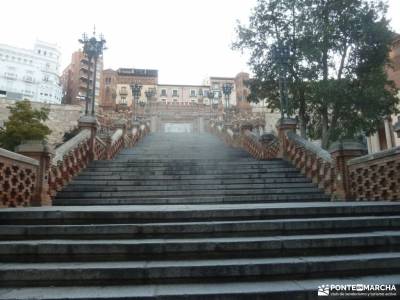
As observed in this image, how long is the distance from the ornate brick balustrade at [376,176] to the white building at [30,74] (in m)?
84.9

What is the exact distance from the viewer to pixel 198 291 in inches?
138

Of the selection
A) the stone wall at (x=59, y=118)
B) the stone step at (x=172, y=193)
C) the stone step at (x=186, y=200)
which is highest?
the stone wall at (x=59, y=118)

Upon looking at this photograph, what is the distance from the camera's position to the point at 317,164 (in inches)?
374

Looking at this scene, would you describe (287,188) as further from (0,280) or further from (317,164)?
(0,280)

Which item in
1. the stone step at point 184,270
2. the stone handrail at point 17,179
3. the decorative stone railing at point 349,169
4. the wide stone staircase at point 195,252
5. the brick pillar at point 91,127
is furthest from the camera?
the brick pillar at point 91,127

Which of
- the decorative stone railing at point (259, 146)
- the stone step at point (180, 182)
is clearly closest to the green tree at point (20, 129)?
the decorative stone railing at point (259, 146)

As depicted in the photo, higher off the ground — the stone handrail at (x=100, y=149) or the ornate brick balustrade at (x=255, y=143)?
the ornate brick balustrade at (x=255, y=143)

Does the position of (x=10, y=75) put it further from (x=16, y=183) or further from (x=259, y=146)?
(x=16, y=183)

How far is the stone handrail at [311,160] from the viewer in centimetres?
884

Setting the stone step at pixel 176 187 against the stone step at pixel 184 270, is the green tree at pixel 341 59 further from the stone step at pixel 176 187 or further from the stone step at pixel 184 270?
the stone step at pixel 184 270

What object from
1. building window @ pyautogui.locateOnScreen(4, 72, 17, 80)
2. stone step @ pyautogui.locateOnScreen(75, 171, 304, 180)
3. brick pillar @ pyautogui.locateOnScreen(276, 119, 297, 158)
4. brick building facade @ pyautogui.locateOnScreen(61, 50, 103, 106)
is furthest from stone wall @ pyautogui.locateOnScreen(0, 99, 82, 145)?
brick pillar @ pyautogui.locateOnScreen(276, 119, 297, 158)

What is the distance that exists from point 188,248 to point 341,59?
574 inches

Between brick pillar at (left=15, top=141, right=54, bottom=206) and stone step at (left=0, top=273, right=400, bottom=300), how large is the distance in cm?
430

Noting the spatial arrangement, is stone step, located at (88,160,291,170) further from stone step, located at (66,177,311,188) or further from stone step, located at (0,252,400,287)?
stone step, located at (0,252,400,287)
